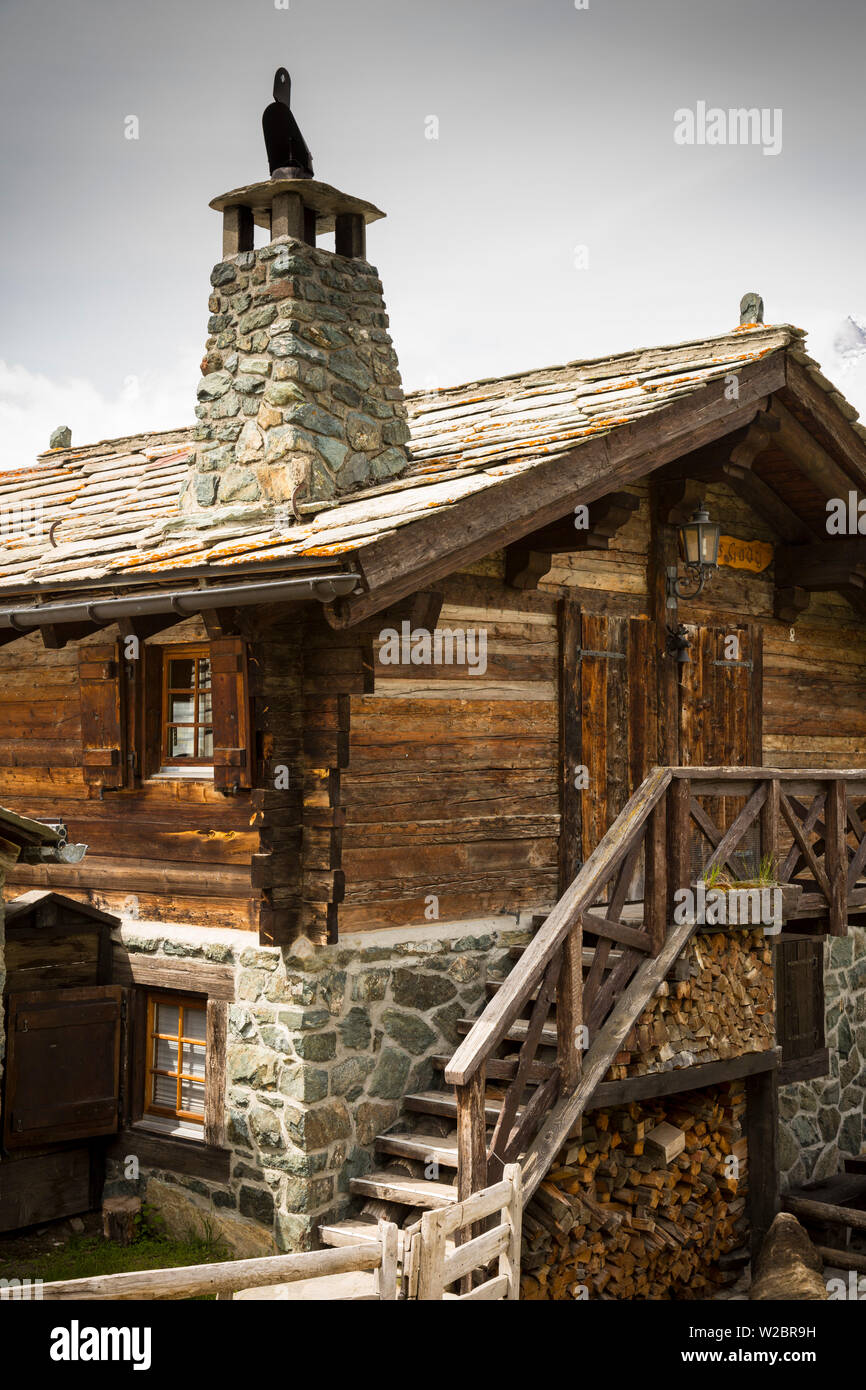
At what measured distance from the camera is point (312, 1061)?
7.55m

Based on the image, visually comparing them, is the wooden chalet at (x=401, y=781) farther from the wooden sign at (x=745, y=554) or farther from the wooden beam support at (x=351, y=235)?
the wooden sign at (x=745, y=554)

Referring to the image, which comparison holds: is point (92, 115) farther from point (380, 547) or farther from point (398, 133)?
point (380, 547)

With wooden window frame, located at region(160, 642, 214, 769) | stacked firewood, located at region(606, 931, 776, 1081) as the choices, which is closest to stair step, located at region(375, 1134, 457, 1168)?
stacked firewood, located at region(606, 931, 776, 1081)

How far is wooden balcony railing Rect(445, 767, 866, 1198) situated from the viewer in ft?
22.6

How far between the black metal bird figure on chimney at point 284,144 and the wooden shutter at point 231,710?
11.6ft

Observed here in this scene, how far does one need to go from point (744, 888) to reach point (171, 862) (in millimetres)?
3630

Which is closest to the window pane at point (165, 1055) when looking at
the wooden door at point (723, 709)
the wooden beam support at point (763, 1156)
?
the wooden beam support at point (763, 1156)

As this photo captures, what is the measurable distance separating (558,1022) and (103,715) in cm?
359

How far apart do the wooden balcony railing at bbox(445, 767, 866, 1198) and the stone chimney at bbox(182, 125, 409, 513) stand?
2.91m

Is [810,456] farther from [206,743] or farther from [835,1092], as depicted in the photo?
[835,1092]

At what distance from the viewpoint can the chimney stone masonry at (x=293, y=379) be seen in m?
8.45

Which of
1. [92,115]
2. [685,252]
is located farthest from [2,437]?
[92,115]

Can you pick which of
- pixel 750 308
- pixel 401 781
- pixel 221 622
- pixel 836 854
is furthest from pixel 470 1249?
pixel 750 308

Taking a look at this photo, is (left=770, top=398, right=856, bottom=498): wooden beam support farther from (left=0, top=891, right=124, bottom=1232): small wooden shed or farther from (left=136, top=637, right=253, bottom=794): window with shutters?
(left=0, top=891, right=124, bottom=1232): small wooden shed
